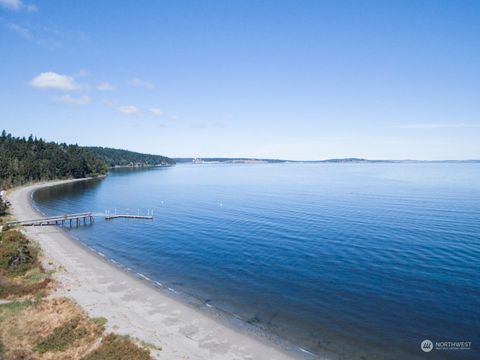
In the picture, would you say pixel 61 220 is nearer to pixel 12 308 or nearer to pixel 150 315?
pixel 12 308

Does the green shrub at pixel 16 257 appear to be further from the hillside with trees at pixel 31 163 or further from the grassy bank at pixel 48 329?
the hillside with trees at pixel 31 163

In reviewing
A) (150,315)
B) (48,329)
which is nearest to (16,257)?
(48,329)

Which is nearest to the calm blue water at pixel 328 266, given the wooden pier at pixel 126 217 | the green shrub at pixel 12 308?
the wooden pier at pixel 126 217

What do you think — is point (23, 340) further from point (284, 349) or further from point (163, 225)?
point (163, 225)

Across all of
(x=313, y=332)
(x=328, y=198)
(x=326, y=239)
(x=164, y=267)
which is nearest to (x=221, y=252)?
(x=164, y=267)

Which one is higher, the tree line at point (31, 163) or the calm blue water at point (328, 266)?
the tree line at point (31, 163)

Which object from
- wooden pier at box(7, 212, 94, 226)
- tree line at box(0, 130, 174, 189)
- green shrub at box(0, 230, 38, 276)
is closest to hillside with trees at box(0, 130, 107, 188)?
tree line at box(0, 130, 174, 189)
